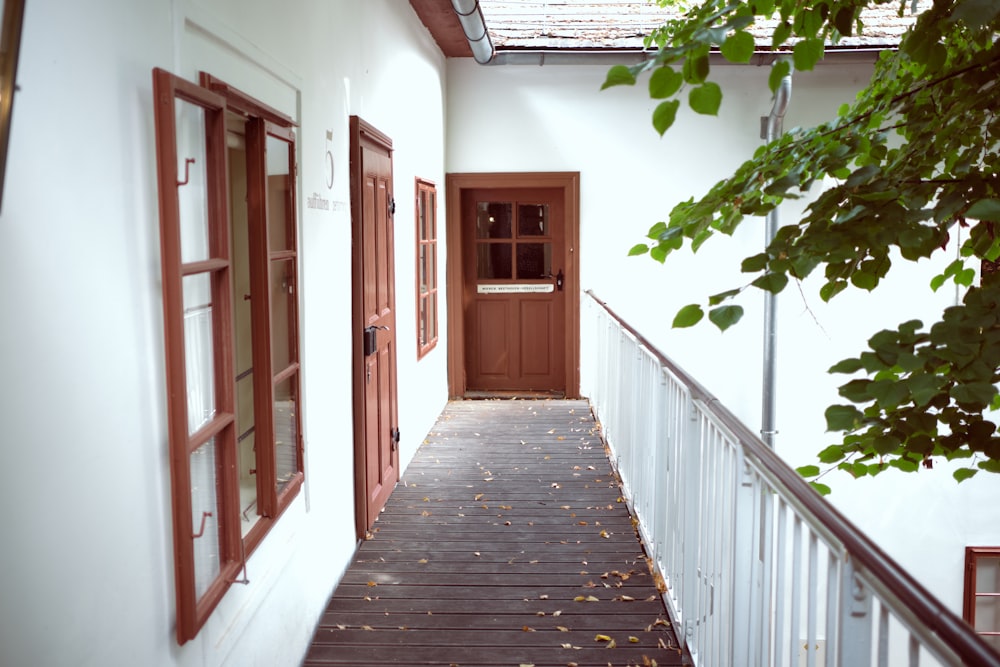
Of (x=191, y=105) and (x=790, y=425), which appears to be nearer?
(x=191, y=105)

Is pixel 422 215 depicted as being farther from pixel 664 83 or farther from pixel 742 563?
pixel 664 83

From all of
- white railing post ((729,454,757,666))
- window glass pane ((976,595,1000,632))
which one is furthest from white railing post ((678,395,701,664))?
window glass pane ((976,595,1000,632))

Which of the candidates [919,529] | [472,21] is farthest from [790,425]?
[472,21]

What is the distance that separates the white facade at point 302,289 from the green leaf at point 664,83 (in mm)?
1018

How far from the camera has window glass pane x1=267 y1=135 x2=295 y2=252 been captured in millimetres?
3180

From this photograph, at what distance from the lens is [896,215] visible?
74.9 inches

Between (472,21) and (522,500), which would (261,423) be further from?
(472,21)

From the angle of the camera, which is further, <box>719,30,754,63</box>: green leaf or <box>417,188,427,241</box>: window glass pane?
<box>417,188,427,241</box>: window glass pane

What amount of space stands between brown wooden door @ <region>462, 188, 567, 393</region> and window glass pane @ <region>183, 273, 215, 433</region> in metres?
6.31

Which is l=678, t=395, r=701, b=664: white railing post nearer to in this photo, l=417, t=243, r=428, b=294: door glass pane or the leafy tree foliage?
the leafy tree foliage

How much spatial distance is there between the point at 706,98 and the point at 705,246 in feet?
23.5

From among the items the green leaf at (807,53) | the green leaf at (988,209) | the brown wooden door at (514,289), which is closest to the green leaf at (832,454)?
the green leaf at (988,209)

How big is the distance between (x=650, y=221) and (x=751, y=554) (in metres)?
6.25

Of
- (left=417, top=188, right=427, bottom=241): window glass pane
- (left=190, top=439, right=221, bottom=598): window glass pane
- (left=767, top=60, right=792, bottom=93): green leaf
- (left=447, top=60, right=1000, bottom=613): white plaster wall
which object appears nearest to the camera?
(left=767, top=60, right=792, bottom=93): green leaf
